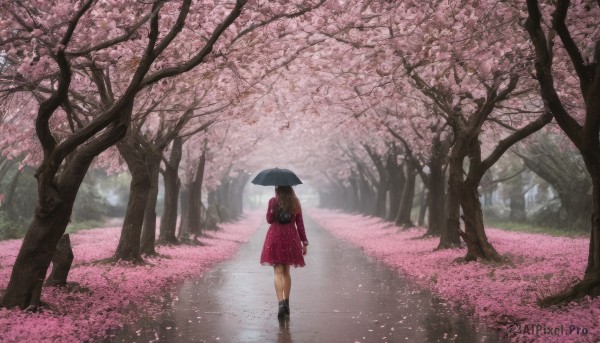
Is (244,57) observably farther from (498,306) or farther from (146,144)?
(498,306)

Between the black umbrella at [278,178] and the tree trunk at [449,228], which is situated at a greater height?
the black umbrella at [278,178]

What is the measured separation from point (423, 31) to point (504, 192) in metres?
33.0

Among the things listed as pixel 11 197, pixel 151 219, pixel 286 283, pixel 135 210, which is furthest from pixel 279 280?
pixel 11 197

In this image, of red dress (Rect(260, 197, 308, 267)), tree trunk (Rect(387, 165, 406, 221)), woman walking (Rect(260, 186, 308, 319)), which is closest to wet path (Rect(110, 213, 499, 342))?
woman walking (Rect(260, 186, 308, 319))

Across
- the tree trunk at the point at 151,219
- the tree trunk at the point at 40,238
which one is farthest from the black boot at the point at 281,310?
the tree trunk at the point at 151,219

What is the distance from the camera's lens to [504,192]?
45.9 metres

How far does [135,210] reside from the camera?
19.2 m

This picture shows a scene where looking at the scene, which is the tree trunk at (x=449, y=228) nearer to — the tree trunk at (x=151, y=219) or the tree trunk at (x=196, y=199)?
the tree trunk at (x=151, y=219)

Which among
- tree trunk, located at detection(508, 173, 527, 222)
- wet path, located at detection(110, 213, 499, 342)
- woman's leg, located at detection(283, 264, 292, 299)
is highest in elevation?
tree trunk, located at detection(508, 173, 527, 222)

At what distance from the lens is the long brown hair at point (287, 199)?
35.8 feet

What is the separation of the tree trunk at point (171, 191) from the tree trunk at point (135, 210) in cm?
579

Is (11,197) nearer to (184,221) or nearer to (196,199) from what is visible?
(184,221)

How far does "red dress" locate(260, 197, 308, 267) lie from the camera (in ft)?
35.9

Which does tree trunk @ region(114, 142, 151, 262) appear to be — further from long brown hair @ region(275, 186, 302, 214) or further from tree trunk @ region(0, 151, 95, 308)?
long brown hair @ region(275, 186, 302, 214)
